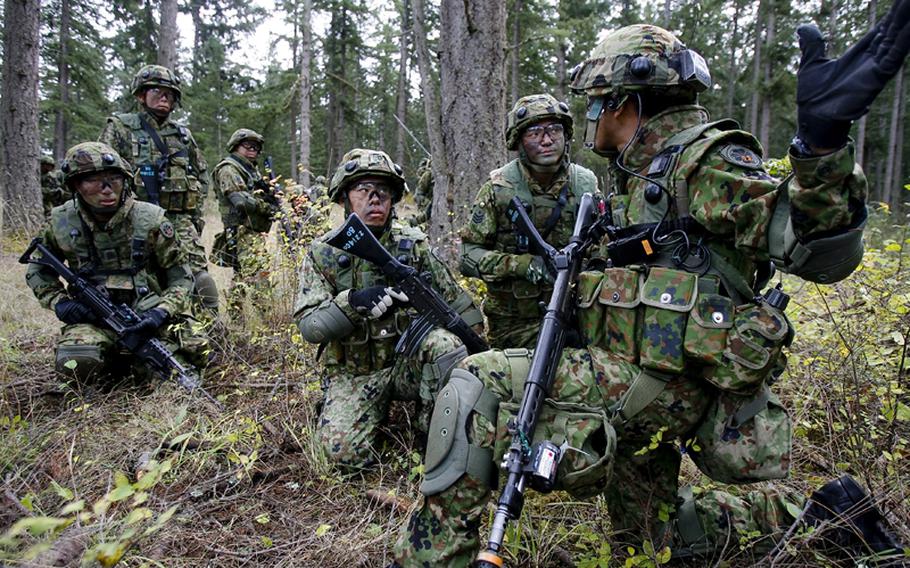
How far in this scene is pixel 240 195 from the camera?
6.95 meters

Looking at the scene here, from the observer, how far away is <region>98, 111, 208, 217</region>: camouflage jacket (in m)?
5.81

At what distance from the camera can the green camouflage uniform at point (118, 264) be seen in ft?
14.7

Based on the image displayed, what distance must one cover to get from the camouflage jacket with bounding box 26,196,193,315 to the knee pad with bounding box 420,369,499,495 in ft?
11.3

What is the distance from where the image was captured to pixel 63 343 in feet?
14.0

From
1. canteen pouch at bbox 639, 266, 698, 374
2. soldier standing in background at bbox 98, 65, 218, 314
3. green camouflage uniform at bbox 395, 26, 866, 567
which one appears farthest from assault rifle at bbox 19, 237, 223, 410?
canteen pouch at bbox 639, 266, 698, 374

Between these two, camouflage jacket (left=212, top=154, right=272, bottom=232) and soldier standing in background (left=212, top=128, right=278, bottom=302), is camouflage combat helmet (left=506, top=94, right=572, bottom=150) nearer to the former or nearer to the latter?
soldier standing in background (left=212, top=128, right=278, bottom=302)

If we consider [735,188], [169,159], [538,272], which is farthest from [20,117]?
[735,188]

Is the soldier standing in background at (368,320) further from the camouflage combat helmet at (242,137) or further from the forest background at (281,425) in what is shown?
the camouflage combat helmet at (242,137)

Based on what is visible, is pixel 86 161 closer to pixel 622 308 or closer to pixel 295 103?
pixel 622 308

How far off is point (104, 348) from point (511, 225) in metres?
3.44

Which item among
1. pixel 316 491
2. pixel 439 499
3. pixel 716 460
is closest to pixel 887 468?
pixel 716 460

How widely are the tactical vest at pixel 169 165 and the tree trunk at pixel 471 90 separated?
3076mm

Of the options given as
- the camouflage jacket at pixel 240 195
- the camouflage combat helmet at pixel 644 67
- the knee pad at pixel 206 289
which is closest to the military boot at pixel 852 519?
the camouflage combat helmet at pixel 644 67

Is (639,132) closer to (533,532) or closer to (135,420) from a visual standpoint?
(533,532)
